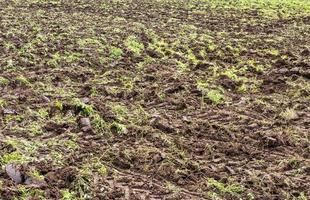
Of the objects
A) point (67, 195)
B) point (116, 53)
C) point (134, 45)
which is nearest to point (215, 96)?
point (116, 53)

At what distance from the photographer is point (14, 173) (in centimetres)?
597

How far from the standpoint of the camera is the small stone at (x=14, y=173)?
5878 millimetres

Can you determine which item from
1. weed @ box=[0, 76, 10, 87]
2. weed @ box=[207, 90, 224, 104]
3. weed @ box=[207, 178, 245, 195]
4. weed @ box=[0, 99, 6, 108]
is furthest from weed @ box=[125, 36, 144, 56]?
weed @ box=[207, 178, 245, 195]

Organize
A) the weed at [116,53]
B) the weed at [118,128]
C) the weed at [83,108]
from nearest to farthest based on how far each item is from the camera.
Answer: the weed at [118,128] → the weed at [83,108] → the weed at [116,53]

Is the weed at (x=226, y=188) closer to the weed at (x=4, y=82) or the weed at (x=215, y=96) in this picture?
the weed at (x=215, y=96)

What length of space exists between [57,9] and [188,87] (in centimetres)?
1348

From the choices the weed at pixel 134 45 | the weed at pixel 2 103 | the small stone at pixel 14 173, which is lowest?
the weed at pixel 134 45

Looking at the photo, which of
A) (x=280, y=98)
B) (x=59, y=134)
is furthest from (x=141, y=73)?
(x=59, y=134)

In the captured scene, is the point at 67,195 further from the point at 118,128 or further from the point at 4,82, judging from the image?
the point at 4,82

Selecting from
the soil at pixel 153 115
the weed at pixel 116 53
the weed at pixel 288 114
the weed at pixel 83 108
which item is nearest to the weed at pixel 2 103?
the soil at pixel 153 115

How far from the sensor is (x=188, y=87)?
10.2 metres

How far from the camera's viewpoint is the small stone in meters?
5.88

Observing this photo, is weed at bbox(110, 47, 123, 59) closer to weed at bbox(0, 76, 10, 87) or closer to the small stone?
weed at bbox(0, 76, 10, 87)

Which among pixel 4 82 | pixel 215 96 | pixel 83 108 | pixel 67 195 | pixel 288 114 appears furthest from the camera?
pixel 4 82
